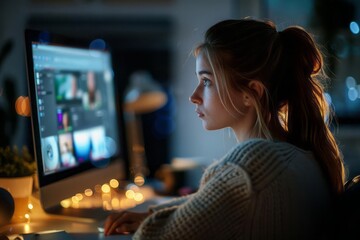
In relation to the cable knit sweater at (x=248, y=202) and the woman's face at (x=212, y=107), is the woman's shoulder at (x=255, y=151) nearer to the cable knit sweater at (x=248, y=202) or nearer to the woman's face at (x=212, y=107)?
the cable knit sweater at (x=248, y=202)

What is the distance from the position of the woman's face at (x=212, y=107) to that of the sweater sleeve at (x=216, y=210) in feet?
0.85

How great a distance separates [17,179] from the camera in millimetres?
1537

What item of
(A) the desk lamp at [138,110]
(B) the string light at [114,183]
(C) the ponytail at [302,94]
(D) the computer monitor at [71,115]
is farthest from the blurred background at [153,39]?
(C) the ponytail at [302,94]

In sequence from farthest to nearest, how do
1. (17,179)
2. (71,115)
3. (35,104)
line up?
(71,115), (17,179), (35,104)

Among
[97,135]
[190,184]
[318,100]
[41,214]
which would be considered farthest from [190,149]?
[318,100]

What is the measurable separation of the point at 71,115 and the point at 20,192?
27 cm

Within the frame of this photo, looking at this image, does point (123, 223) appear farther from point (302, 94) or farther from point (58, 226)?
point (302, 94)

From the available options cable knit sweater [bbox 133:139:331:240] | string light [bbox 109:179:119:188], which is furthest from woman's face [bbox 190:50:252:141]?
string light [bbox 109:179:119:188]

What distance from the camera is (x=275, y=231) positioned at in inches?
43.9

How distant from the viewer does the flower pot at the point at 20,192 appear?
1533 millimetres

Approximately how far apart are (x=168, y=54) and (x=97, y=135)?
103 inches

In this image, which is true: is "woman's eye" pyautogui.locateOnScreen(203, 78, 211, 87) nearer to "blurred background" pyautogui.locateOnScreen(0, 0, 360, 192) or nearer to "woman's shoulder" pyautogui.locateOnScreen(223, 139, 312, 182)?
"woman's shoulder" pyautogui.locateOnScreen(223, 139, 312, 182)

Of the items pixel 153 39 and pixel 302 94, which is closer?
pixel 302 94

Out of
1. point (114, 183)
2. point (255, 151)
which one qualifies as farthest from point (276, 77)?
point (114, 183)
